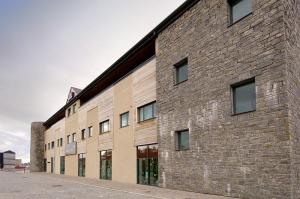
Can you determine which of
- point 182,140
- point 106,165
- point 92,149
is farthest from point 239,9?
point 92,149

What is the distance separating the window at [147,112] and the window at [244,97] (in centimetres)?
825

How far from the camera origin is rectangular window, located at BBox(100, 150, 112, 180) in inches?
1244

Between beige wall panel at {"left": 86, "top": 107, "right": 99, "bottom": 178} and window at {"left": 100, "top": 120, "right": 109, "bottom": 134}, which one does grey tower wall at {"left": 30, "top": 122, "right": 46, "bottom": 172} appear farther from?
window at {"left": 100, "top": 120, "right": 109, "bottom": 134}

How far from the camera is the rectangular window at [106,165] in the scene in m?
31.6

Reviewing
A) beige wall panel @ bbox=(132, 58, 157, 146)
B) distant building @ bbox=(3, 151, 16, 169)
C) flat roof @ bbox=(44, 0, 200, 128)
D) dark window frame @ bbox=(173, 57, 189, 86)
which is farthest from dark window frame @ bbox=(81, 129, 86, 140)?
distant building @ bbox=(3, 151, 16, 169)

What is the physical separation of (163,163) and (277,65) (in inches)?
373

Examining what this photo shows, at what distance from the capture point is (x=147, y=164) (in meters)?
24.4

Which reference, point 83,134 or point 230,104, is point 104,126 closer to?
point 83,134

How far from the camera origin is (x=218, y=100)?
1733 centimetres

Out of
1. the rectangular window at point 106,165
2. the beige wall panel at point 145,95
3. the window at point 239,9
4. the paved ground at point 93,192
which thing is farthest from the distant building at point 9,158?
the window at point 239,9

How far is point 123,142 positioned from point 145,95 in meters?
5.21

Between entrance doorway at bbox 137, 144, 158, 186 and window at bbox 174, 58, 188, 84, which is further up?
window at bbox 174, 58, 188, 84

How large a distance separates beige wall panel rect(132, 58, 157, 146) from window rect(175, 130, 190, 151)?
297 centimetres

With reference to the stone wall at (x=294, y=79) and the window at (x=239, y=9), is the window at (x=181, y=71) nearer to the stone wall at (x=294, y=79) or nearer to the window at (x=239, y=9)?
the window at (x=239, y=9)
